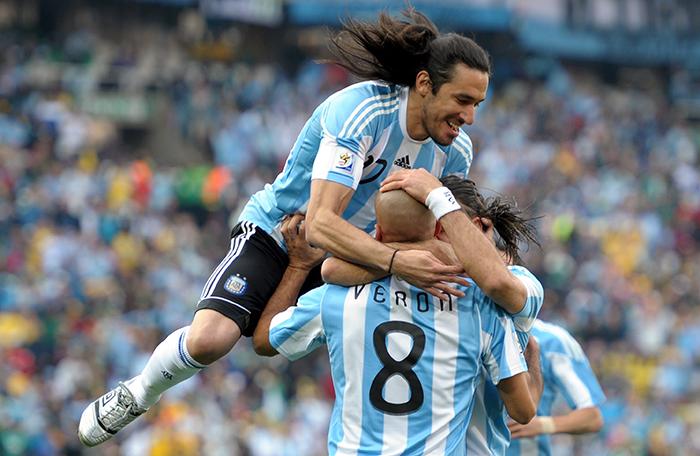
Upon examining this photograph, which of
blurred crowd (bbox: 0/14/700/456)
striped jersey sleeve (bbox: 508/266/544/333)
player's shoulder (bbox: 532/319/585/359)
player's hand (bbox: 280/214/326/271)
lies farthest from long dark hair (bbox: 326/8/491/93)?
blurred crowd (bbox: 0/14/700/456)

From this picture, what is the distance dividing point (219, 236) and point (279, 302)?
10.8m

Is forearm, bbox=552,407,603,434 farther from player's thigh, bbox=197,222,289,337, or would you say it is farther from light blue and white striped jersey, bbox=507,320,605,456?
player's thigh, bbox=197,222,289,337

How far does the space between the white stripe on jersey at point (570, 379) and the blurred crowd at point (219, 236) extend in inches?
226

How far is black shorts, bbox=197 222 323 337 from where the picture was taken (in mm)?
5281

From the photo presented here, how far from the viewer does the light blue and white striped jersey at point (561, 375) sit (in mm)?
6469

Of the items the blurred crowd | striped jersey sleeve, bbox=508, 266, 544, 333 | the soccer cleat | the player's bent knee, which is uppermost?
striped jersey sleeve, bbox=508, 266, 544, 333

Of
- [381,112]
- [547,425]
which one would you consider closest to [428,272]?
[381,112]

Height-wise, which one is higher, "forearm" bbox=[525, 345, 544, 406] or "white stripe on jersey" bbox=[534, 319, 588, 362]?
"forearm" bbox=[525, 345, 544, 406]

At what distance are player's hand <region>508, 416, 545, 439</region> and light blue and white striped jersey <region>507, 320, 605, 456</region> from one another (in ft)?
0.97

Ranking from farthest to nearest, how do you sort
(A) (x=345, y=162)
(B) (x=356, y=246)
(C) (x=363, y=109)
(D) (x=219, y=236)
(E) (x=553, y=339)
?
(D) (x=219, y=236) → (E) (x=553, y=339) → (C) (x=363, y=109) → (A) (x=345, y=162) → (B) (x=356, y=246)

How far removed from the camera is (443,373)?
420cm

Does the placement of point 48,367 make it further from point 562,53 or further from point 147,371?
point 562,53

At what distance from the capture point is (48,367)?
12.3m

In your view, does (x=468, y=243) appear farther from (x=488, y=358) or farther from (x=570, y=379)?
(x=570, y=379)
